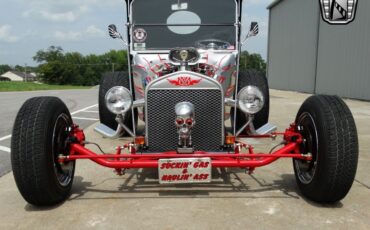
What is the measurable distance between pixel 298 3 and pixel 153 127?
2430 cm

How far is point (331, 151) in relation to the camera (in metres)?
3.26

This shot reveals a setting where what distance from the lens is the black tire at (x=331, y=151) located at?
3.26 meters

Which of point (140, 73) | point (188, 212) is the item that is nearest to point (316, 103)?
point (188, 212)

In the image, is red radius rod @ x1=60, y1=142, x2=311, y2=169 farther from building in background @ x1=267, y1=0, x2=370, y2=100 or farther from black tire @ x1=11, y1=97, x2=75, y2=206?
building in background @ x1=267, y1=0, x2=370, y2=100

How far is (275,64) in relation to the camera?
102 feet

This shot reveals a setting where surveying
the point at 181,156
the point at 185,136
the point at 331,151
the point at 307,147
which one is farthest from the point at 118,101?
the point at 331,151

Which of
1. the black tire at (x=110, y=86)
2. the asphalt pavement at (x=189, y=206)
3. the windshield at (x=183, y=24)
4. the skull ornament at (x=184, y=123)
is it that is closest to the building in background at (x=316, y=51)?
the windshield at (x=183, y=24)

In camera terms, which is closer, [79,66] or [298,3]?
A: [298,3]

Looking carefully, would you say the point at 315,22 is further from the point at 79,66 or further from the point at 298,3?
the point at 79,66

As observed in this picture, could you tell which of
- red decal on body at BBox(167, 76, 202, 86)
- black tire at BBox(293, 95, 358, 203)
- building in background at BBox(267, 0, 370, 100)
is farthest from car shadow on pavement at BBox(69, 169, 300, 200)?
building in background at BBox(267, 0, 370, 100)

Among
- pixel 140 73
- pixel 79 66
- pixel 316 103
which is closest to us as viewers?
pixel 316 103

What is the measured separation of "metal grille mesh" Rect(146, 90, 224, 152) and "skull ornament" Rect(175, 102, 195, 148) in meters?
0.18

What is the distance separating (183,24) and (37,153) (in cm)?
295

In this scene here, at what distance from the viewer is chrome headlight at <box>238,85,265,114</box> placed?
3889 millimetres
